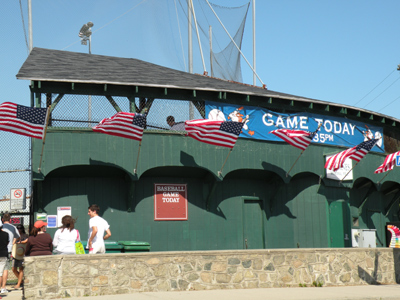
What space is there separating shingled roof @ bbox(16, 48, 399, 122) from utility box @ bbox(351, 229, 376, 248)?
5230 mm

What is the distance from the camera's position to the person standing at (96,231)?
13.0m

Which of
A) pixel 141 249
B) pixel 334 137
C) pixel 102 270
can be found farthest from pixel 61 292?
pixel 334 137

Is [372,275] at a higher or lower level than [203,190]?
lower

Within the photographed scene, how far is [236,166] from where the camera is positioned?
802 inches

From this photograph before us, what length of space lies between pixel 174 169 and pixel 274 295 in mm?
8097

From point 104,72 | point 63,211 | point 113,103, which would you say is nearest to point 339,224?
point 113,103

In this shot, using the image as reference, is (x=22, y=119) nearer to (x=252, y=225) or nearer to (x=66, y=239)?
(x=66, y=239)

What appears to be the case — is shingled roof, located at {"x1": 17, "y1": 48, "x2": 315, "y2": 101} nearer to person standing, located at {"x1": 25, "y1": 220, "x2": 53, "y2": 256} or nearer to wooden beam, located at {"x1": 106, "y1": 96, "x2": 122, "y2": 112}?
wooden beam, located at {"x1": 106, "y1": 96, "x2": 122, "y2": 112}

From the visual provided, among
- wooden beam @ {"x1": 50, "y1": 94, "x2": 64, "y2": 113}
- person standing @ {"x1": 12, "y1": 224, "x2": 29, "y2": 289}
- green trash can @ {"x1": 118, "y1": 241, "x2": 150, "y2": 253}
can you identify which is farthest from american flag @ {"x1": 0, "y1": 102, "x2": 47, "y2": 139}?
green trash can @ {"x1": 118, "y1": 241, "x2": 150, "y2": 253}

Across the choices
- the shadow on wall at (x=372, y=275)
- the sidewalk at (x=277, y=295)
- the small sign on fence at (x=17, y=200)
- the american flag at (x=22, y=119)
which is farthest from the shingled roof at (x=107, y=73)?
the sidewalk at (x=277, y=295)

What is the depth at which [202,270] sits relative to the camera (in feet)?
44.5

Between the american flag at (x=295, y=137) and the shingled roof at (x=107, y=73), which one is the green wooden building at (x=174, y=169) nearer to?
the shingled roof at (x=107, y=73)

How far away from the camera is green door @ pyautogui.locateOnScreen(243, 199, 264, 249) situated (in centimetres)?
2088

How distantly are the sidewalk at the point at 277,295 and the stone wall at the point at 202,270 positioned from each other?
0.40 metres
